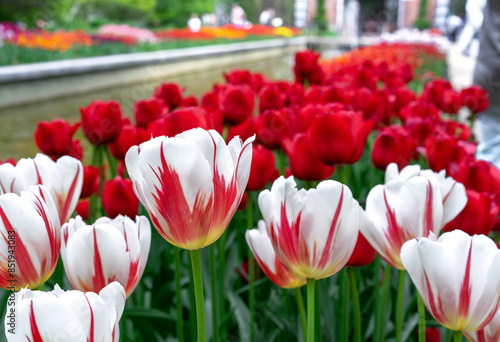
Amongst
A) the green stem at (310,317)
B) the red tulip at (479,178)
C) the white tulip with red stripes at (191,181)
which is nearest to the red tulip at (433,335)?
the red tulip at (479,178)

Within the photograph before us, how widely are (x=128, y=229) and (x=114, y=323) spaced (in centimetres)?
17

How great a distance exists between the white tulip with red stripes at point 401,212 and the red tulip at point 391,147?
1.45ft

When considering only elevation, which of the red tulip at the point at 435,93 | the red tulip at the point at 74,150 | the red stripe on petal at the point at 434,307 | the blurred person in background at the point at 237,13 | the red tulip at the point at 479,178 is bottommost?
the blurred person in background at the point at 237,13

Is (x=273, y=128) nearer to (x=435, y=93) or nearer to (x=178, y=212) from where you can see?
(x=178, y=212)

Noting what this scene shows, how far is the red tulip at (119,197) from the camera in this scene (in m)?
1.00

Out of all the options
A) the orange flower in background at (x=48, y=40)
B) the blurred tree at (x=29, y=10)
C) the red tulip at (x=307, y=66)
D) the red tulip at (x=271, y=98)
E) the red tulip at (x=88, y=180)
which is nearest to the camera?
the red tulip at (x=88, y=180)

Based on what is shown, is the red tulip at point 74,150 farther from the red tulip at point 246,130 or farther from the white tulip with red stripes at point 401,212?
the white tulip with red stripes at point 401,212

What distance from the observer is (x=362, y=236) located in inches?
30.8

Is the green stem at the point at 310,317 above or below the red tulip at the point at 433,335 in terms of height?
above

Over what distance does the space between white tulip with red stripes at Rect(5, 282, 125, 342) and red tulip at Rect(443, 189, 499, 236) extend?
52 centimetres

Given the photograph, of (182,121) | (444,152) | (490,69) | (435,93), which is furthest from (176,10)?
(182,121)

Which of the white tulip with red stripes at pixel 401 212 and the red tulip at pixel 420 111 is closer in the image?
the white tulip with red stripes at pixel 401 212

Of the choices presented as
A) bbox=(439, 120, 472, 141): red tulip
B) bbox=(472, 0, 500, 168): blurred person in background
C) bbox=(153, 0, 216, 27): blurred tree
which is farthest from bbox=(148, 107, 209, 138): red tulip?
bbox=(153, 0, 216, 27): blurred tree

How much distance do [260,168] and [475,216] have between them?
0.41 meters
